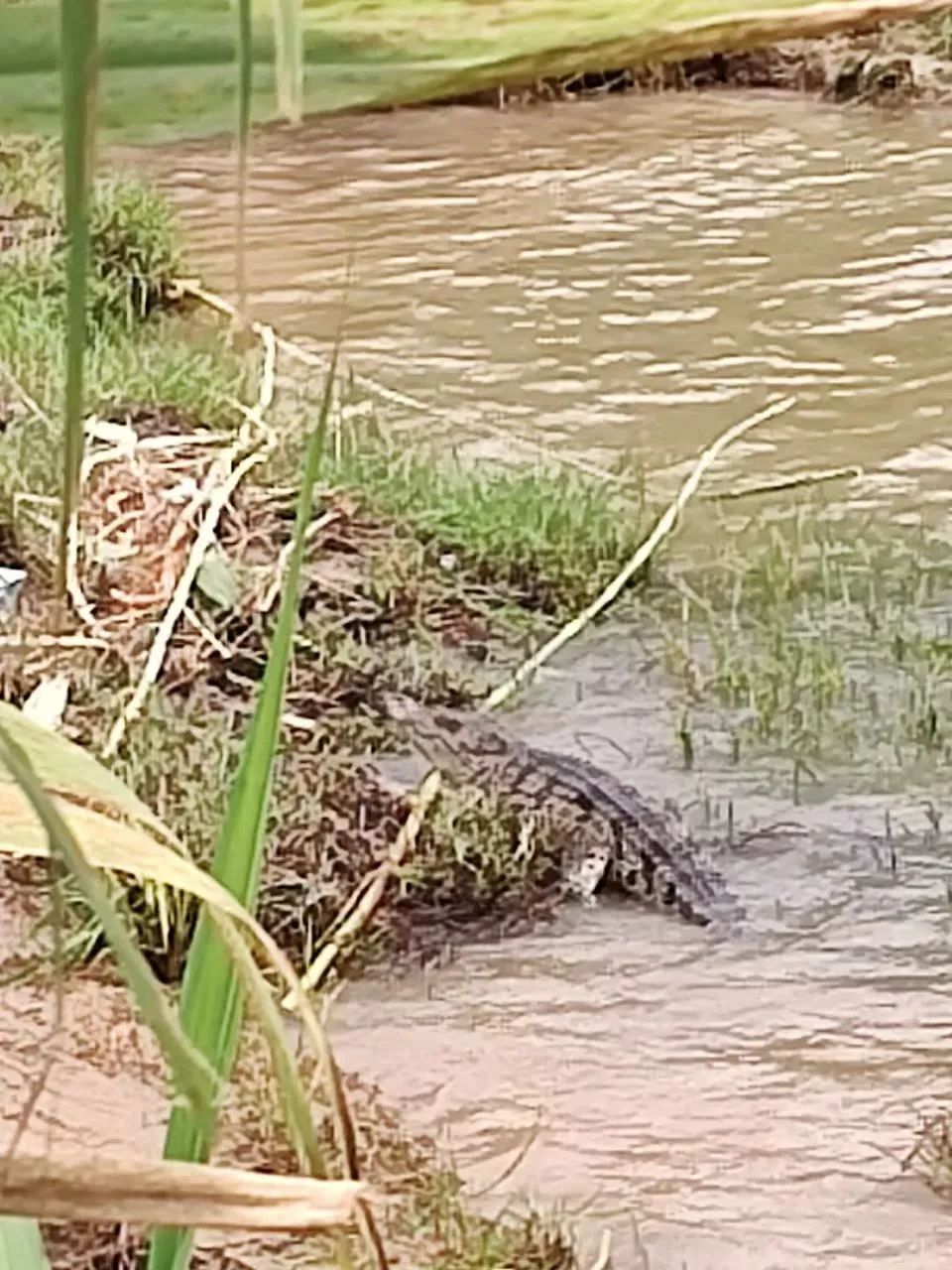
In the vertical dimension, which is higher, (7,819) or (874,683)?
(7,819)

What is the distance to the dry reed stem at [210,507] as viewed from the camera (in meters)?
1.12

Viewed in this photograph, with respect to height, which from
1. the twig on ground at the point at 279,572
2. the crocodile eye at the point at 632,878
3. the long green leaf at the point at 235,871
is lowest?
the crocodile eye at the point at 632,878

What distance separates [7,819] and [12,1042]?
740mm

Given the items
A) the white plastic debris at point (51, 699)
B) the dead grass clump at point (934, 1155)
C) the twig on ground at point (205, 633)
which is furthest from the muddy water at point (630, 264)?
the dead grass clump at point (934, 1155)

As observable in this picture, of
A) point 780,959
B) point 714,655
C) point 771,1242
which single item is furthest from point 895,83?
point 771,1242

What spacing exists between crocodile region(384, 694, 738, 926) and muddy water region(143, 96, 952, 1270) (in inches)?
0.8

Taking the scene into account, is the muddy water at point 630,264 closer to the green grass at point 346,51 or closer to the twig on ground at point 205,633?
the twig on ground at point 205,633

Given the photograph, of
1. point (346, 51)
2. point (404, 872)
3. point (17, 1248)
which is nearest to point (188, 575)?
→ point (404, 872)

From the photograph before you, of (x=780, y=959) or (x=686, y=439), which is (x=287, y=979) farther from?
(x=686, y=439)

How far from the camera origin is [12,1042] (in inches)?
35.1

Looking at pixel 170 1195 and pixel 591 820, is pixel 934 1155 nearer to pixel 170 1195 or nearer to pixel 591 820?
pixel 591 820

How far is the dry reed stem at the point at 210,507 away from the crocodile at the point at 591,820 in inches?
6.3

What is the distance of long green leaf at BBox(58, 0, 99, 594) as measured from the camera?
10 cm

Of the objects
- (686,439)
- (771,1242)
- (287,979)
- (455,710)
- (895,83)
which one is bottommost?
(771,1242)
